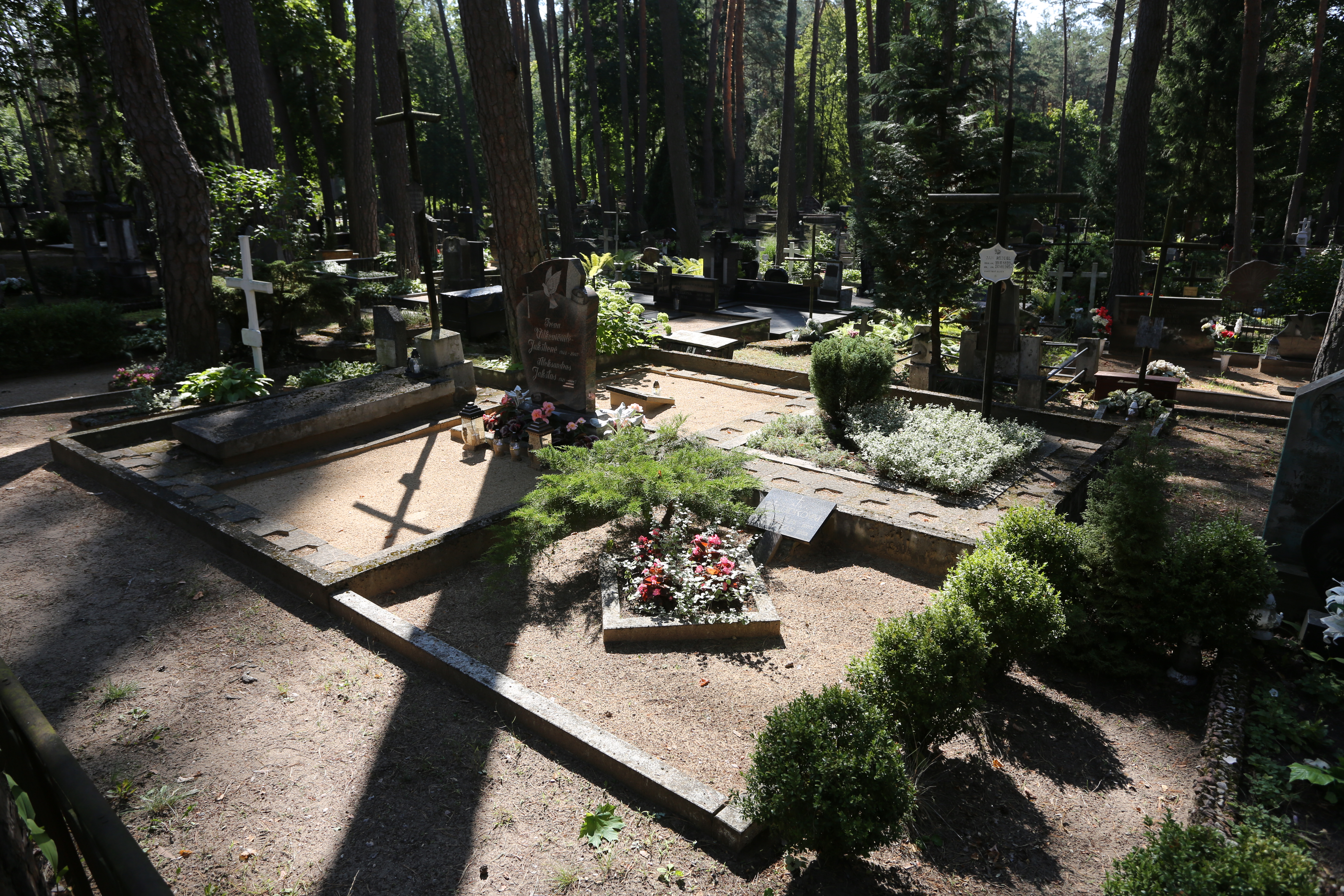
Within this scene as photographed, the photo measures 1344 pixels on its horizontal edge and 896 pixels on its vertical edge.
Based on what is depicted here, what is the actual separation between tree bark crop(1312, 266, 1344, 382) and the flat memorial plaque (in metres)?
3.94

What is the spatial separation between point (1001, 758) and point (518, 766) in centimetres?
233

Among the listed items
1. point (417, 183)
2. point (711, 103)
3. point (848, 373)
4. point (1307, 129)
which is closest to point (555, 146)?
point (417, 183)

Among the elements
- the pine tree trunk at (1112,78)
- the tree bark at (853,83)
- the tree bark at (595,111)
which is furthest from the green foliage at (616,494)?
the tree bark at (595,111)

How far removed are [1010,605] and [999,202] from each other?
4891 mm

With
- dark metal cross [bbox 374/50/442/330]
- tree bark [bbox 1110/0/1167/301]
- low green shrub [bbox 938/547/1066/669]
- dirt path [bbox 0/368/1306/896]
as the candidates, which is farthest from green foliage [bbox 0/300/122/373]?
tree bark [bbox 1110/0/1167/301]

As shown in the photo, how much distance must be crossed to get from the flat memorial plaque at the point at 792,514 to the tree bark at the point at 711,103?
103 ft

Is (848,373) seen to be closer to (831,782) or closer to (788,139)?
(831,782)

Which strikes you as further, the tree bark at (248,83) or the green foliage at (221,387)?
the tree bark at (248,83)

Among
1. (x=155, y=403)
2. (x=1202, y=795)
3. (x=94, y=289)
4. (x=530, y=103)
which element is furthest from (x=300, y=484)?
(x=530, y=103)

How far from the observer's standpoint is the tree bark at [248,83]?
1535 cm

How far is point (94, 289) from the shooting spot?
16.9 meters

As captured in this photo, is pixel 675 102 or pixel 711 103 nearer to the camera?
pixel 675 102

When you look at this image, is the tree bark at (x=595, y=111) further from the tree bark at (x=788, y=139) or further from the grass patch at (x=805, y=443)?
the grass patch at (x=805, y=443)

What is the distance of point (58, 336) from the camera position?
11.4 meters
